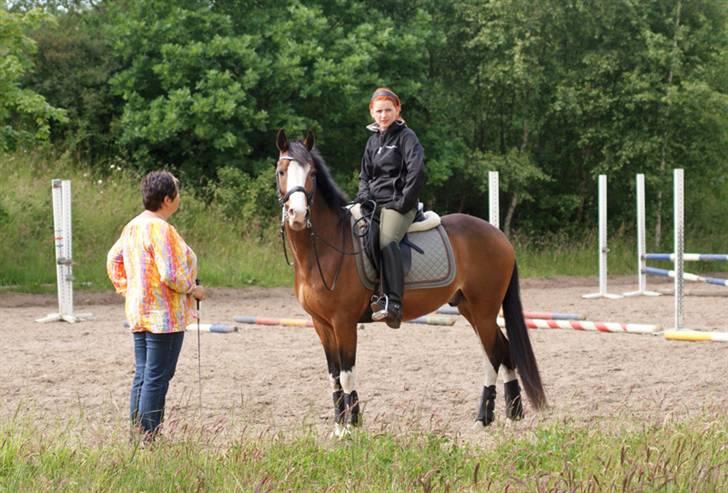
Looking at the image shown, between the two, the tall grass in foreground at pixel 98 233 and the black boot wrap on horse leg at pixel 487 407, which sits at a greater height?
the tall grass in foreground at pixel 98 233

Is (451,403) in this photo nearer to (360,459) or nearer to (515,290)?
(515,290)

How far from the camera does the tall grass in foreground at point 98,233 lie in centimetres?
1853

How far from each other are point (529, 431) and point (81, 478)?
2.94 m

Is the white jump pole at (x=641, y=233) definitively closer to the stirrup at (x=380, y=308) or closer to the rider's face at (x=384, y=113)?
the rider's face at (x=384, y=113)

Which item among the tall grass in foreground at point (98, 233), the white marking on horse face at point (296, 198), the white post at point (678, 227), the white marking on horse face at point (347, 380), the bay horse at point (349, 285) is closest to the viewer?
the white marking on horse face at point (296, 198)

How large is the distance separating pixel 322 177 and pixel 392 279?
2.83 feet

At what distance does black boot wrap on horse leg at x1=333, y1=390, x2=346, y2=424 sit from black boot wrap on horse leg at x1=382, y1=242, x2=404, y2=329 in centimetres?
62

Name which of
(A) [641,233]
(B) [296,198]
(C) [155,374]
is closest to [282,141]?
(B) [296,198]

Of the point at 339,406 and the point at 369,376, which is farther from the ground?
the point at 339,406

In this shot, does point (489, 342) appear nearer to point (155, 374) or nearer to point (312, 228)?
point (312, 228)

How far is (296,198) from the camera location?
6.47 meters

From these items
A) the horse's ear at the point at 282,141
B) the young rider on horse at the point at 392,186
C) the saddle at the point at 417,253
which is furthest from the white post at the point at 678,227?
the horse's ear at the point at 282,141

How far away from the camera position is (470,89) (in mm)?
27750

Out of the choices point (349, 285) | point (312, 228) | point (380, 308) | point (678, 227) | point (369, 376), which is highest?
point (312, 228)
